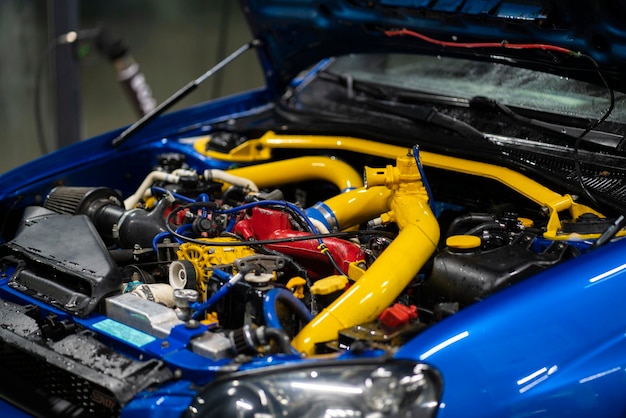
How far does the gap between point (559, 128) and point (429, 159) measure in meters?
0.41

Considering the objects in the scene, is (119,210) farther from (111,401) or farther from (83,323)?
(111,401)

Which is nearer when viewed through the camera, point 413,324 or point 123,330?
point 413,324

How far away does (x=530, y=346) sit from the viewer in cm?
178

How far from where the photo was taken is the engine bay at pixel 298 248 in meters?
1.95

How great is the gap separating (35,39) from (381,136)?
3.88 m

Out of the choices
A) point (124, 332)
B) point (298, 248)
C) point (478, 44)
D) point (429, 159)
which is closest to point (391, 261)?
point (298, 248)

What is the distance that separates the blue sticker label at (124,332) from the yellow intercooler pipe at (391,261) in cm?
35

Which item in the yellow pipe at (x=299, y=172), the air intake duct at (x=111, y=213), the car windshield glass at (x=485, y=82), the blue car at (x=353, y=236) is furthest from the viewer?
the yellow pipe at (x=299, y=172)

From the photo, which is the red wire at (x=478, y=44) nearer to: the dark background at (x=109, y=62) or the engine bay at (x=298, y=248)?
the engine bay at (x=298, y=248)

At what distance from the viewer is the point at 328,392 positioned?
5.29ft

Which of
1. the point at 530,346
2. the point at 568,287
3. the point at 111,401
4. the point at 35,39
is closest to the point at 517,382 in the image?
the point at 530,346

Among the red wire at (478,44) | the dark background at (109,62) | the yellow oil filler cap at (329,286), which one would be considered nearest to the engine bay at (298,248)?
the yellow oil filler cap at (329,286)

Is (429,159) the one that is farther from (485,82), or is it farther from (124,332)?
(124,332)

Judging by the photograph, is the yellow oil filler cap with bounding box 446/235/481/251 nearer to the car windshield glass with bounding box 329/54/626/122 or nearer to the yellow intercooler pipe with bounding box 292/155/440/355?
the yellow intercooler pipe with bounding box 292/155/440/355
